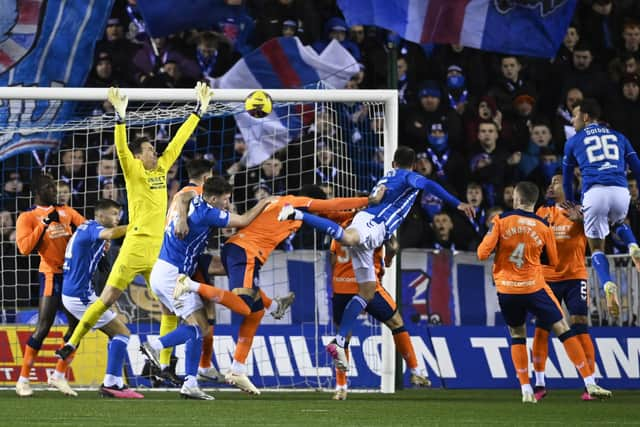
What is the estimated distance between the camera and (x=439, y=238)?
1542 cm

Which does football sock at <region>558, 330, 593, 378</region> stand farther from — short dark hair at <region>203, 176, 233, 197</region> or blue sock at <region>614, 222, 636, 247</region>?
short dark hair at <region>203, 176, 233, 197</region>

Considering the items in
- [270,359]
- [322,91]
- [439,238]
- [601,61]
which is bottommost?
[270,359]

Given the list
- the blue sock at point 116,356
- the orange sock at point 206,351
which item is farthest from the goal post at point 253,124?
the blue sock at point 116,356

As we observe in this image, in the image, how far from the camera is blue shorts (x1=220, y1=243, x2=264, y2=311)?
464 inches

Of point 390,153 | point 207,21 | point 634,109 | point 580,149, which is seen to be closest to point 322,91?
point 390,153

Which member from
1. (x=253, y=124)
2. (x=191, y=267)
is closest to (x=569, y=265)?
(x=191, y=267)

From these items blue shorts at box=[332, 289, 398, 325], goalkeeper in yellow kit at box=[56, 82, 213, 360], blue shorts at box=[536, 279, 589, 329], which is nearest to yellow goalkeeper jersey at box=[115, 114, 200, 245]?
goalkeeper in yellow kit at box=[56, 82, 213, 360]

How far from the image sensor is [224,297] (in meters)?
11.5

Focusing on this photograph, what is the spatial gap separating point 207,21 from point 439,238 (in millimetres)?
4608

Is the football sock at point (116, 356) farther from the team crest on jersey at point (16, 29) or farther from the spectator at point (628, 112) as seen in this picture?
the spectator at point (628, 112)

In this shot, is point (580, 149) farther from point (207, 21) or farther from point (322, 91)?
point (207, 21)

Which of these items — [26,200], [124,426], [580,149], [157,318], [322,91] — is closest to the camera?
[124,426]

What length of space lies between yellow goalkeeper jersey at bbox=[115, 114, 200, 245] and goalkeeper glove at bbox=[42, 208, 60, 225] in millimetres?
805

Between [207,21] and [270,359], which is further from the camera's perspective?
[207,21]
